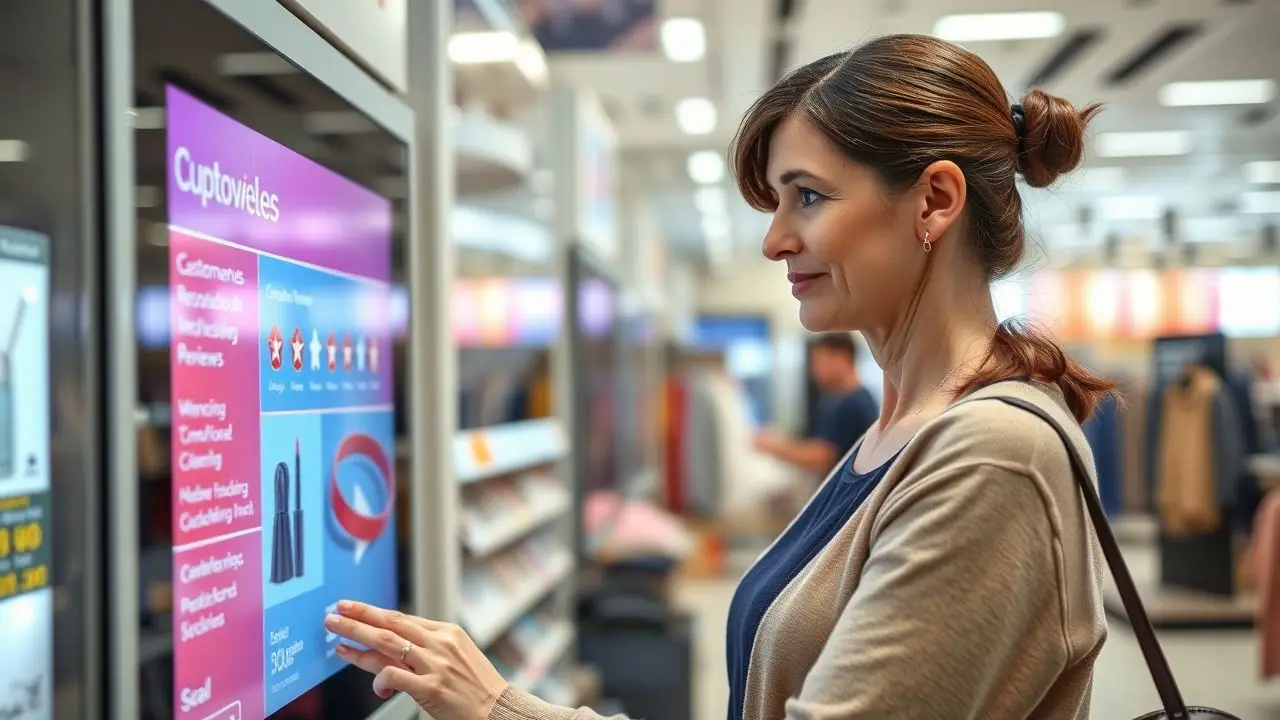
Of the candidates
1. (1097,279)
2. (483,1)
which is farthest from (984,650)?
(1097,279)

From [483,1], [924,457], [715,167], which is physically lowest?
[924,457]

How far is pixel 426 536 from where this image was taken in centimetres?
228

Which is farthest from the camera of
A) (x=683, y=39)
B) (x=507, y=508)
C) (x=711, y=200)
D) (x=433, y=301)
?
(x=711, y=200)

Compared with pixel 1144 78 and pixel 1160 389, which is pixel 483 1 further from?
pixel 1144 78

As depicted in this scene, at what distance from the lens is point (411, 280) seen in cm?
206

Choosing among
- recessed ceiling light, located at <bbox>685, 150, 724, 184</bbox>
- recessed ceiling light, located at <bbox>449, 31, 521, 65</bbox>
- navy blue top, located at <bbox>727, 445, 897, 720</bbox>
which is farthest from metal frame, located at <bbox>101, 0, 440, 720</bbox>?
recessed ceiling light, located at <bbox>685, 150, 724, 184</bbox>

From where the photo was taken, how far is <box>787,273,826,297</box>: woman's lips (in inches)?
55.5

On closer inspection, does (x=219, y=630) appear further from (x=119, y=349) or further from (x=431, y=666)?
(x=119, y=349)

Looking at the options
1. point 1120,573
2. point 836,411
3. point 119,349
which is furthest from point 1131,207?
point 119,349

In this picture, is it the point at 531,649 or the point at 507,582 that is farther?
the point at 531,649

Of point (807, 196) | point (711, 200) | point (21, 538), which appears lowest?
point (21, 538)

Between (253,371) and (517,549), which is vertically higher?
(253,371)

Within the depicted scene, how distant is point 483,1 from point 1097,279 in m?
12.8

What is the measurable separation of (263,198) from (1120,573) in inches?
42.7
